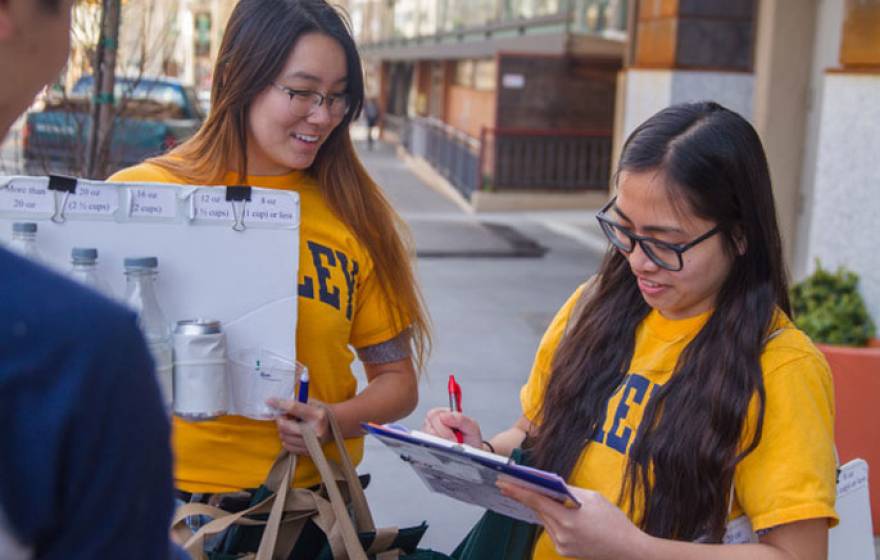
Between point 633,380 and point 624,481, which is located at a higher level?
point 633,380

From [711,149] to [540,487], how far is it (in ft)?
2.16

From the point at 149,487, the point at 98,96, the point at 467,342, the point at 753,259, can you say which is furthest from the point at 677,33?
the point at 149,487

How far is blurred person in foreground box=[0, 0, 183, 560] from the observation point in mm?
712

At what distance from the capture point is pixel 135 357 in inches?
29.6

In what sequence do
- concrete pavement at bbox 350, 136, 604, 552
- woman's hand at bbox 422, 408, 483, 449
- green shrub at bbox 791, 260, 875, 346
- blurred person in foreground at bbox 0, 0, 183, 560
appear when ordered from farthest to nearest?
green shrub at bbox 791, 260, 875, 346
concrete pavement at bbox 350, 136, 604, 552
woman's hand at bbox 422, 408, 483, 449
blurred person in foreground at bbox 0, 0, 183, 560

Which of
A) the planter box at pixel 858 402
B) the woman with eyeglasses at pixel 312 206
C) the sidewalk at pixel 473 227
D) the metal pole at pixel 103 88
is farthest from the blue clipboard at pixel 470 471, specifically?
the sidewalk at pixel 473 227

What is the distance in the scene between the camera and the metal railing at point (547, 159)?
15.9m

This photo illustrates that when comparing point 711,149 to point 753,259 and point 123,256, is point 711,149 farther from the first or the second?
point 123,256

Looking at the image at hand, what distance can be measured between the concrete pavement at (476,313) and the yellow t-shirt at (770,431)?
46.1 inches

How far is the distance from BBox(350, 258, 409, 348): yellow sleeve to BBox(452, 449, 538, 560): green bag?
51 cm

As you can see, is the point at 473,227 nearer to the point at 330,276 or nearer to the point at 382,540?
the point at 330,276

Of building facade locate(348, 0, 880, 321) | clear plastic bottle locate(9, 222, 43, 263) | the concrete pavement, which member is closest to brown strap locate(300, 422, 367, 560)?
clear plastic bottle locate(9, 222, 43, 263)

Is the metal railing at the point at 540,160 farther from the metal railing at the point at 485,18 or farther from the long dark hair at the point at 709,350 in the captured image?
the long dark hair at the point at 709,350

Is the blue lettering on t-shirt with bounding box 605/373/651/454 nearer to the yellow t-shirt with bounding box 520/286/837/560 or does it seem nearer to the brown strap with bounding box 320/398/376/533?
the yellow t-shirt with bounding box 520/286/837/560
